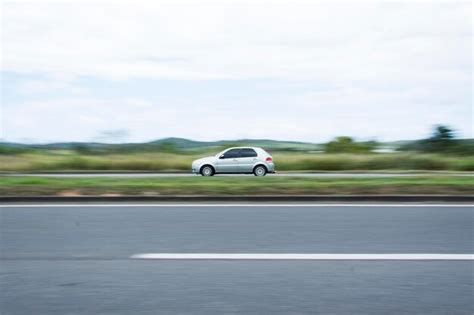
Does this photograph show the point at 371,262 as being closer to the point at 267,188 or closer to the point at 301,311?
the point at 301,311

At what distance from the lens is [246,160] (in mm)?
22422

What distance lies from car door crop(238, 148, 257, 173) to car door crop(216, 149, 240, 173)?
167 mm

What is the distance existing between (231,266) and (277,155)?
28442mm

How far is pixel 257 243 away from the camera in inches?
278

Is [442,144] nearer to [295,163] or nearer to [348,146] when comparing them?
[348,146]

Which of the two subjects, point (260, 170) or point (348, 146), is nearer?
point (260, 170)

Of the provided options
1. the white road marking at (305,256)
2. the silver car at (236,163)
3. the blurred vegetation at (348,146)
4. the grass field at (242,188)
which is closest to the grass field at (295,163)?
the blurred vegetation at (348,146)

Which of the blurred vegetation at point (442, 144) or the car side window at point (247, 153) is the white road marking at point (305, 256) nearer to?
the car side window at point (247, 153)

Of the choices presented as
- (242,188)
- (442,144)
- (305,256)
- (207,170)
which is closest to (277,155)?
(442,144)

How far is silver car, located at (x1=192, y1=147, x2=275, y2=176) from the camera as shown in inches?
877

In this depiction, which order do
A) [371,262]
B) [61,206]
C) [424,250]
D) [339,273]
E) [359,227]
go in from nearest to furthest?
[339,273] → [371,262] → [424,250] → [359,227] → [61,206]

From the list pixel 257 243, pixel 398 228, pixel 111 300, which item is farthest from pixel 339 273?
pixel 398 228

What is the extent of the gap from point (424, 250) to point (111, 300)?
3.86 metres

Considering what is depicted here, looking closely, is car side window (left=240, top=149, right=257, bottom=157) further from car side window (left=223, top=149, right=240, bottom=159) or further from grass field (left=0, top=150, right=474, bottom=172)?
grass field (left=0, top=150, right=474, bottom=172)
